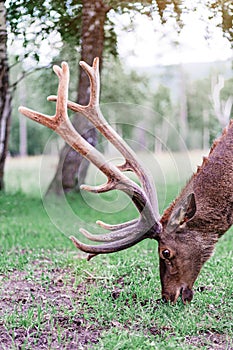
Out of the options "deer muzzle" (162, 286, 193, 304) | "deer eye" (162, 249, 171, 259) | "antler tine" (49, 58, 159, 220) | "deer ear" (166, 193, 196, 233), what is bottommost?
"deer muzzle" (162, 286, 193, 304)

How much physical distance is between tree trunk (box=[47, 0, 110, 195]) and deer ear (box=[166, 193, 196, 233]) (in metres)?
1.34

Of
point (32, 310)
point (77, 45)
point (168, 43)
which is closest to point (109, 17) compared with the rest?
point (77, 45)

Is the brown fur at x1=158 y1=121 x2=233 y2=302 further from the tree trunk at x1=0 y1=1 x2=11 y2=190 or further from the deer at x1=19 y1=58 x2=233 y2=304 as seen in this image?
the tree trunk at x1=0 y1=1 x2=11 y2=190

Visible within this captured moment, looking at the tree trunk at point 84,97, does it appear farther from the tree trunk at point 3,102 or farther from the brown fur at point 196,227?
the brown fur at point 196,227

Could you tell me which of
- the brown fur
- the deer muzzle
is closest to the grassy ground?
the deer muzzle

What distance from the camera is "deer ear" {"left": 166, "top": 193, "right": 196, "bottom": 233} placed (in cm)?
315

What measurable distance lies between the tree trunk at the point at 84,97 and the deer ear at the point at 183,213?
1.34 meters

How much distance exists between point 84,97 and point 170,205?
4997mm

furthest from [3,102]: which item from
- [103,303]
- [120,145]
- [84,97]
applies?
[103,303]

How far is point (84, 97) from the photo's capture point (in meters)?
8.07

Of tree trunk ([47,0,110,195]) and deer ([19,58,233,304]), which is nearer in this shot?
deer ([19,58,233,304])

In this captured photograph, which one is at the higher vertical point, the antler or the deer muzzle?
the antler

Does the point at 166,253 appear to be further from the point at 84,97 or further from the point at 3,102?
the point at 84,97

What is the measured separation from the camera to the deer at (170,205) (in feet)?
10.4
